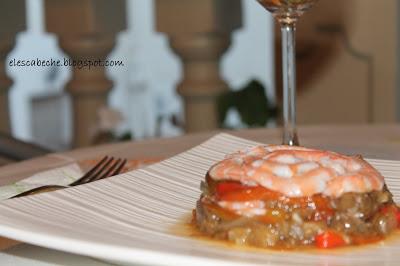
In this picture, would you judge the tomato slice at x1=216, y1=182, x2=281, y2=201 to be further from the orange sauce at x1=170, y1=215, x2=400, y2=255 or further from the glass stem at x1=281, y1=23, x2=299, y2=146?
the glass stem at x1=281, y1=23, x2=299, y2=146

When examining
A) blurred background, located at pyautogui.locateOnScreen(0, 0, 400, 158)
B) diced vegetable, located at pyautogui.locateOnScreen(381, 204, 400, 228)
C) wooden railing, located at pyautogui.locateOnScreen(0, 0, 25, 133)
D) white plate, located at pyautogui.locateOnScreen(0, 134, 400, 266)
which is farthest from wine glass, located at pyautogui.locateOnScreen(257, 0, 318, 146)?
wooden railing, located at pyautogui.locateOnScreen(0, 0, 25, 133)

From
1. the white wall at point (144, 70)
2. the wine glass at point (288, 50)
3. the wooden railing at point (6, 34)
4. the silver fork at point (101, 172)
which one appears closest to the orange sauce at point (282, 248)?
the silver fork at point (101, 172)

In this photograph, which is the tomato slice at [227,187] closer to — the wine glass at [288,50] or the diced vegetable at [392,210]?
the diced vegetable at [392,210]

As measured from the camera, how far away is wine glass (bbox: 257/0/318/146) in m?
0.89

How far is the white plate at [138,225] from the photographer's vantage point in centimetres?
51

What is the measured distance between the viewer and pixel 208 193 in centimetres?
62

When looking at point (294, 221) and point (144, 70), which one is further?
point (144, 70)

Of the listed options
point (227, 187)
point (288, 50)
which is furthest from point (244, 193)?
point (288, 50)

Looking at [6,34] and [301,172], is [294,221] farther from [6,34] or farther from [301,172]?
[6,34]

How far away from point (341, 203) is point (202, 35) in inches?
62.1

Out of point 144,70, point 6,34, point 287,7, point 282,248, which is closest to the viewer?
point 282,248

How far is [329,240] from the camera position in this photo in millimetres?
580

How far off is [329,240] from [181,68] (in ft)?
5.56

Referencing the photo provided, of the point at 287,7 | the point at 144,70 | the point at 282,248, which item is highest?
the point at 287,7
